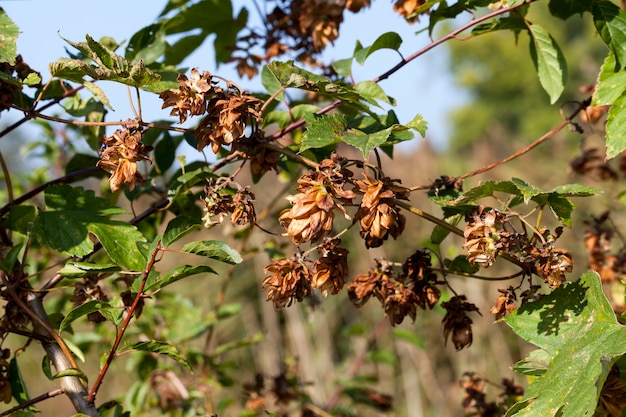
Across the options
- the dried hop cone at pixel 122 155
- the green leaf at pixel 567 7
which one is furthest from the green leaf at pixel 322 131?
the green leaf at pixel 567 7

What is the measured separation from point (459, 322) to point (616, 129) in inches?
16.5

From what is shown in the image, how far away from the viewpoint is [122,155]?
1014 millimetres

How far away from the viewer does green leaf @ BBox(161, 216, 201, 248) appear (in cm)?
101

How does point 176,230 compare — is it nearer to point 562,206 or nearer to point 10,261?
point 10,261

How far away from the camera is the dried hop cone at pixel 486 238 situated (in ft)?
3.16

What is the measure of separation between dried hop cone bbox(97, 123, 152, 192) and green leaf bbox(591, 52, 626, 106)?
31.3 inches

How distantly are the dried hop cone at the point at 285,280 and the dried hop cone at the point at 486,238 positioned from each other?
0.82 feet

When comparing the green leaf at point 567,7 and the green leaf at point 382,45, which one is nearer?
the green leaf at point 382,45

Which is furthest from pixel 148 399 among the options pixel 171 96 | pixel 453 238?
pixel 453 238

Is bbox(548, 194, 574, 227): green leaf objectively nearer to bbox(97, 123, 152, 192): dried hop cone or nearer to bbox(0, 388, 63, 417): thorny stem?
bbox(97, 123, 152, 192): dried hop cone

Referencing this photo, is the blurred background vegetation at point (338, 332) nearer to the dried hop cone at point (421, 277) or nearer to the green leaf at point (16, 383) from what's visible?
the dried hop cone at point (421, 277)

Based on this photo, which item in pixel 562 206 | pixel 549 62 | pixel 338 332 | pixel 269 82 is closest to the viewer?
pixel 562 206

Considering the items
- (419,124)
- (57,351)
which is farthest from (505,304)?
(57,351)

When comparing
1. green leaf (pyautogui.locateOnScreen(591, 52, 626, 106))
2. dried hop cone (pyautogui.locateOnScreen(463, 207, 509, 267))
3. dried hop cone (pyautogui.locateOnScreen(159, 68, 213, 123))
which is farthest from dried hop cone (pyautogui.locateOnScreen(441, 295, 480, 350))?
dried hop cone (pyautogui.locateOnScreen(159, 68, 213, 123))
